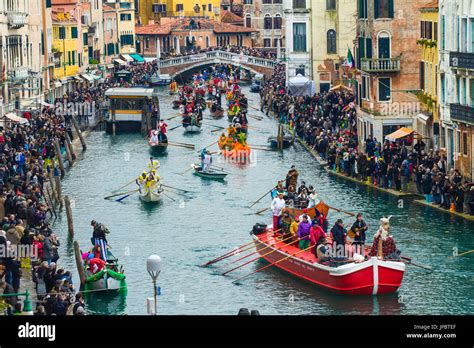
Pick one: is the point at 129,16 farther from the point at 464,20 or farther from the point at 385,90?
the point at 464,20

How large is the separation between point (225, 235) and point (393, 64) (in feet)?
78.3

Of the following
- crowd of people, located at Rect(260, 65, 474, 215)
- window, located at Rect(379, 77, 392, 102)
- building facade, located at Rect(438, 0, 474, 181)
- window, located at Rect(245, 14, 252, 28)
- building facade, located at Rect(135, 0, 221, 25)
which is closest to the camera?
crowd of people, located at Rect(260, 65, 474, 215)

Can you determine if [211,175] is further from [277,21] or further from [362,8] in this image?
[277,21]

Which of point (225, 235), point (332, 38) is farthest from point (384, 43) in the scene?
point (332, 38)

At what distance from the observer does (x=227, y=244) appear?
4638cm

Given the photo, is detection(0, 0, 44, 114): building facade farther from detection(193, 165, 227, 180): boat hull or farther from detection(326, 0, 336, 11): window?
detection(326, 0, 336, 11): window

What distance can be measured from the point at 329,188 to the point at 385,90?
37.6ft

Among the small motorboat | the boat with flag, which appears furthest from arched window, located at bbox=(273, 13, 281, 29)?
the boat with flag

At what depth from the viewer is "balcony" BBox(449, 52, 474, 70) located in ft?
175

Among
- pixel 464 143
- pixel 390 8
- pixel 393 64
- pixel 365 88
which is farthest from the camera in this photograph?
pixel 365 88

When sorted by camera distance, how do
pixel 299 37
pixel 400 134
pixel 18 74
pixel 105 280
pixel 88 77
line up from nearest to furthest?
1. pixel 105 280
2. pixel 400 134
3. pixel 18 74
4. pixel 299 37
5. pixel 88 77

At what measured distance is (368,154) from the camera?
65688 mm

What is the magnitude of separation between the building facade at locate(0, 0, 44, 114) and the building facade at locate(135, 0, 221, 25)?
312 feet

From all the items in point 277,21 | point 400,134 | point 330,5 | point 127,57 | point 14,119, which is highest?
point 330,5
